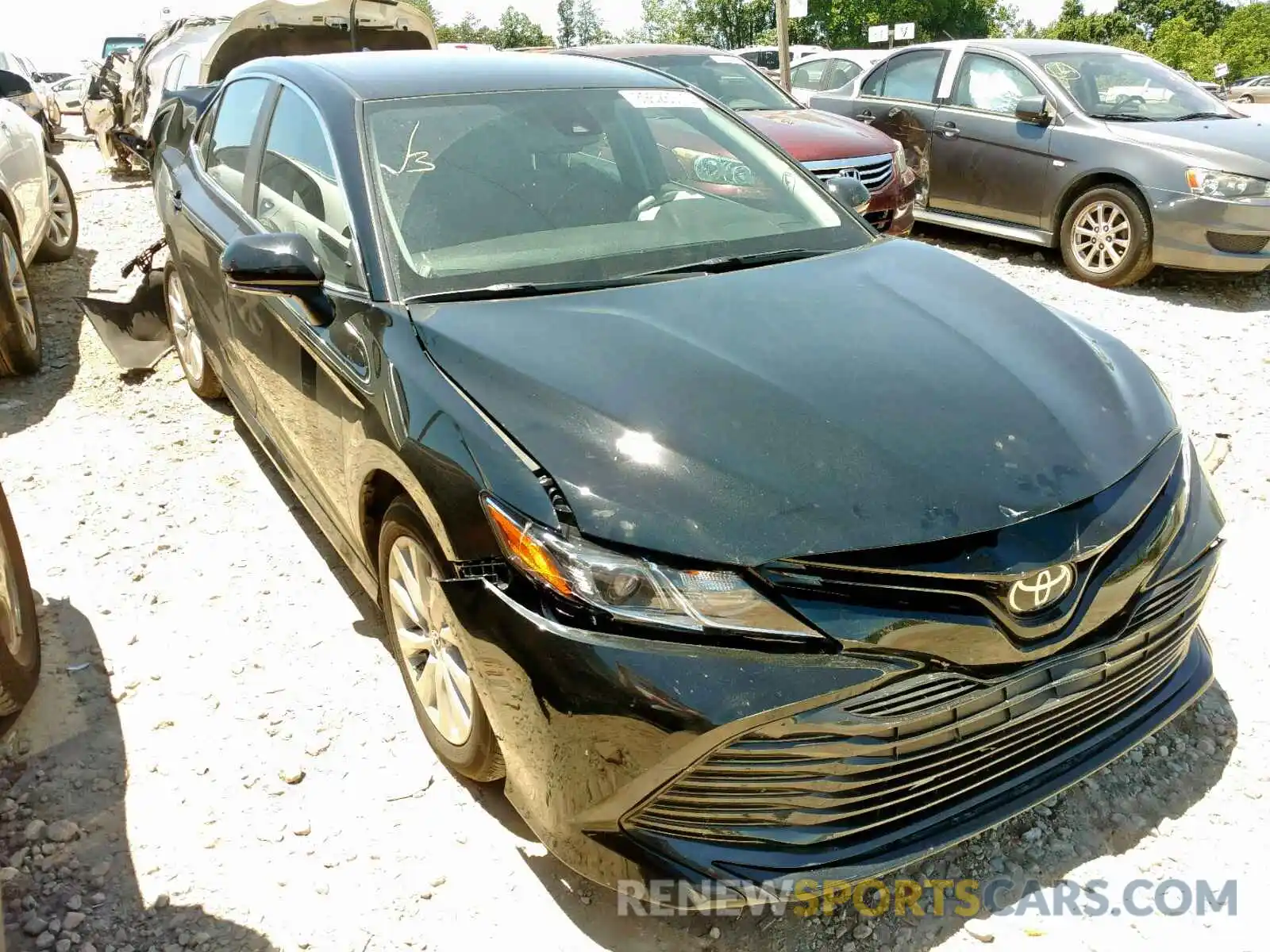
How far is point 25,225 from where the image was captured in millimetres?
5785

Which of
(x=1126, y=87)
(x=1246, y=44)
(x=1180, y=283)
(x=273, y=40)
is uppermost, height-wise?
(x=1246, y=44)

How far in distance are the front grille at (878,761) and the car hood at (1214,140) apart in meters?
5.11

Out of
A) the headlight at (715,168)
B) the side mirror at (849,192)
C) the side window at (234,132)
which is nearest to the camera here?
the headlight at (715,168)

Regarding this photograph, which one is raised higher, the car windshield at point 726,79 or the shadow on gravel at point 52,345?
the car windshield at point 726,79

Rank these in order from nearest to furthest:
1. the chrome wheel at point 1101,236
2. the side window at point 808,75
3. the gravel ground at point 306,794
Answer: the gravel ground at point 306,794, the chrome wheel at point 1101,236, the side window at point 808,75

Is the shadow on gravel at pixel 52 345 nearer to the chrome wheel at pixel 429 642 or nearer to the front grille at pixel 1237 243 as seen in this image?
the chrome wheel at pixel 429 642

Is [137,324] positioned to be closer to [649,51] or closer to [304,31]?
[304,31]

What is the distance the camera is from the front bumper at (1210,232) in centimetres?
572

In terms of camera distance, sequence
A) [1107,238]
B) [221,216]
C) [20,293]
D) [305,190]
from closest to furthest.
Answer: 1. [305,190]
2. [221,216]
3. [20,293]
4. [1107,238]

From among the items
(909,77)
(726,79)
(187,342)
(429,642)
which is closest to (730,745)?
(429,642)

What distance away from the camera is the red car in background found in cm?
659

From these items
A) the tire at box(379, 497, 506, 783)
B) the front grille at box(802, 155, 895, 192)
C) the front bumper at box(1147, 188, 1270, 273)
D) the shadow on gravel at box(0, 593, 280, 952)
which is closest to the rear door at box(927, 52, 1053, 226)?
the front grille at box(802, 155, 895, 192)

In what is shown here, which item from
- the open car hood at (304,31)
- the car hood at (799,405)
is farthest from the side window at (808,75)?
the car hood at (799,405)

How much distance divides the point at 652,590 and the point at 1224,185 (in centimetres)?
566
